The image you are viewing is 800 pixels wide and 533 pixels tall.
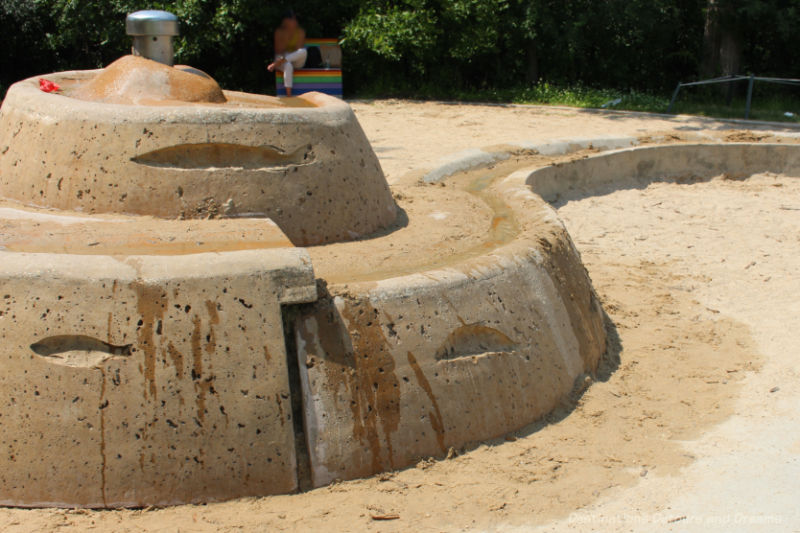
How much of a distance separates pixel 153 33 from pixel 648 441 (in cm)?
382

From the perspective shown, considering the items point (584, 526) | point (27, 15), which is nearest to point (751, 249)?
point (584, 526)

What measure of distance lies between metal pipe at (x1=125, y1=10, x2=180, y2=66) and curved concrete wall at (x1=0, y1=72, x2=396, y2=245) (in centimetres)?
86

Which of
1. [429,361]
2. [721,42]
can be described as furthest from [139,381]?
[721,42]

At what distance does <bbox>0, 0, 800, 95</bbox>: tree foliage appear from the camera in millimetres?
14031

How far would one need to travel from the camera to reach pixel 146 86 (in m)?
5.18

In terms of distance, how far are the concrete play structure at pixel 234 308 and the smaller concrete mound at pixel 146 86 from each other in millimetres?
14

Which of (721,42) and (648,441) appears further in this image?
(721,42)

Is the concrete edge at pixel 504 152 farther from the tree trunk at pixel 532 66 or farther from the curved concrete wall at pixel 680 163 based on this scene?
the tree trunk at pixel 532 66

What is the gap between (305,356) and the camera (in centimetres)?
387

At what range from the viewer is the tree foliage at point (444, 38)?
14031mm

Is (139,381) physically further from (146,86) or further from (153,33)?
(153,33)

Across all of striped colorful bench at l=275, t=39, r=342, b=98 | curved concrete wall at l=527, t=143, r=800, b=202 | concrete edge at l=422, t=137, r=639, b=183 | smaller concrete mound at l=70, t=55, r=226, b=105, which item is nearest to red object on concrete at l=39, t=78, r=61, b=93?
smaller concrete mound at l=70, t=55, r=226, b=105

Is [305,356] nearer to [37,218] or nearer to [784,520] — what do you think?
[37,218]

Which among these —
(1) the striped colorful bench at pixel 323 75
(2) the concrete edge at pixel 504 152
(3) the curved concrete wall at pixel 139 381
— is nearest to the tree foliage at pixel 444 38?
(1) the striped colorful bench at pixel 323 75
